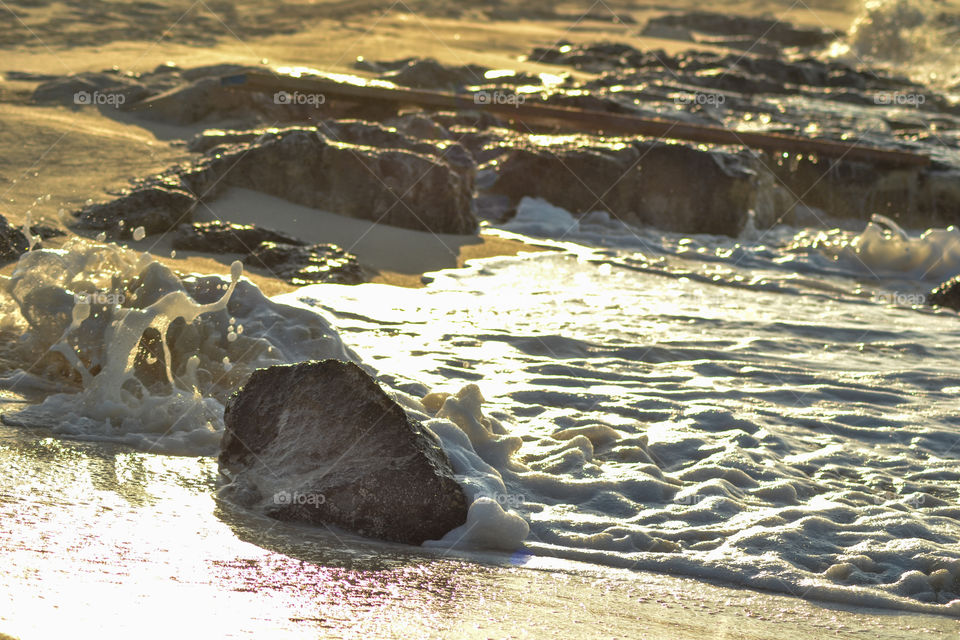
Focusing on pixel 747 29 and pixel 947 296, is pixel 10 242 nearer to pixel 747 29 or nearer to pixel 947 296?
pixel 947 296

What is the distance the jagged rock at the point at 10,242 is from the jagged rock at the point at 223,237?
1.13 m

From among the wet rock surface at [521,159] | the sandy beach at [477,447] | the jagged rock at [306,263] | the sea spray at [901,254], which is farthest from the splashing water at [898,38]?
the jagged rock at [306,263]

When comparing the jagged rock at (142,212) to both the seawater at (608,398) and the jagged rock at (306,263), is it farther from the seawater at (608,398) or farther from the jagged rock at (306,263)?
the seawater at (608,398)

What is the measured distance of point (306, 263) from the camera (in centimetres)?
699

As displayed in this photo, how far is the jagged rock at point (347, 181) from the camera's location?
339 inches

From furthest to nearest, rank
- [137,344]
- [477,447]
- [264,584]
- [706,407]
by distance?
[706,407], [137,344], [477,447], [264,584]

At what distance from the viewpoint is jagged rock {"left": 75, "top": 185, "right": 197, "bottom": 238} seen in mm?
7066

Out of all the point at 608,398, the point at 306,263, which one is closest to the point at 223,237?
the point at 306,263

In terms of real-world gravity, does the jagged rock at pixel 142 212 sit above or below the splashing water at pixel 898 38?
below

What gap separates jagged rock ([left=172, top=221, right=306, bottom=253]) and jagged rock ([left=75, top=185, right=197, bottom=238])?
0.16 meters

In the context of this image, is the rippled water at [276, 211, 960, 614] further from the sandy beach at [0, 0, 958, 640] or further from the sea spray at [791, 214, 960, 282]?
the sea spray at [791, 214, 960, 282]

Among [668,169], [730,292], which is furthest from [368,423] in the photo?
[668,169]

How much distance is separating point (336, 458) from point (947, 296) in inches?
240

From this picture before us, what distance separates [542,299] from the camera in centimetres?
702
